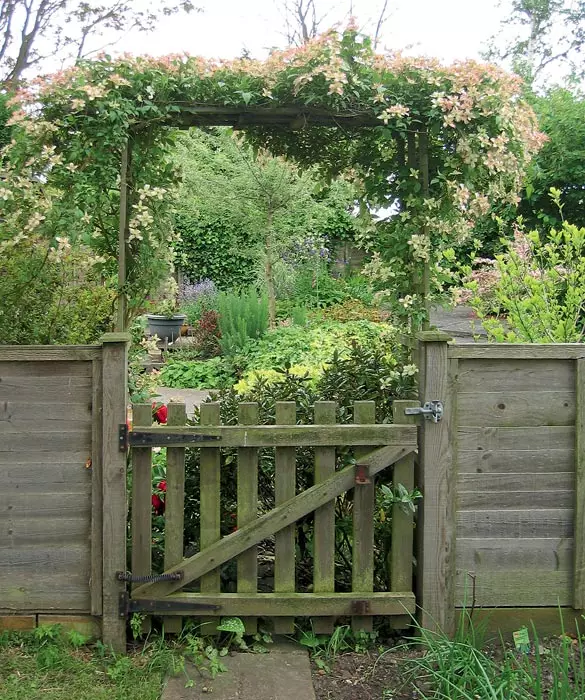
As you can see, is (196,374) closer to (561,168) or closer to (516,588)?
(561,168)

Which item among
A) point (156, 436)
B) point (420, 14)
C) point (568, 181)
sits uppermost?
point (420, 14)

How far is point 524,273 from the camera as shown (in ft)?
16.5

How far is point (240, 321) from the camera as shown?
405 inches

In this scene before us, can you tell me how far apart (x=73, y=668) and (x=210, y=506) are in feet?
2.65

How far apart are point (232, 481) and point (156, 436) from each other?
57 cm

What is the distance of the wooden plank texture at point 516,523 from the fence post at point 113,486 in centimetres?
141

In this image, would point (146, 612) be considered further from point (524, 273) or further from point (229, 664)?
point (524, 273)

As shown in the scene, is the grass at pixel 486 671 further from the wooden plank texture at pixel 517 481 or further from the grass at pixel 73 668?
the grass at pixel 73 668

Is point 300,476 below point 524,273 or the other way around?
below

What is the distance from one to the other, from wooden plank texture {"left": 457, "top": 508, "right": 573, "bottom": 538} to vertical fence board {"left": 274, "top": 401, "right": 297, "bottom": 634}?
2.35ft

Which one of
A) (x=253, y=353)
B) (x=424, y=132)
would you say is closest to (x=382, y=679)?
(x=424, y=132)

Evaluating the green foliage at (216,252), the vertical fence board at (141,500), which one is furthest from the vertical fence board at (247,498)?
the green foliage at (216,252)

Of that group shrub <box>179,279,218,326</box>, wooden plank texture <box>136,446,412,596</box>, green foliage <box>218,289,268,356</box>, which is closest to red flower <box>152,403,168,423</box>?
wooden plank texture <box>136,446,412,596</box>

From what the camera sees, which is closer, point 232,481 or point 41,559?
point 41,559
